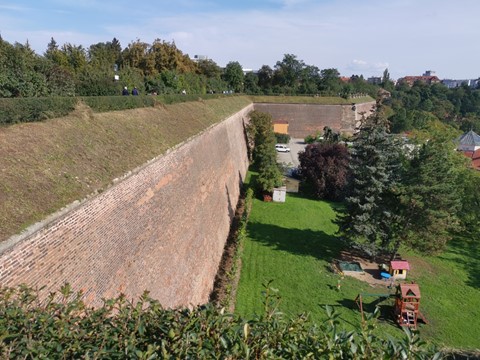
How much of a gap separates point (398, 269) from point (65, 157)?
1247cm

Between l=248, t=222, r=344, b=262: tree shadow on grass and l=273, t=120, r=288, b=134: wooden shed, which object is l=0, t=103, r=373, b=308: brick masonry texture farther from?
l=273, t=120, r=288, b=134: wooden shed

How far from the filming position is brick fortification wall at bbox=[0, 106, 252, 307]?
5098mm

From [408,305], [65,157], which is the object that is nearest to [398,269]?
[408,305]

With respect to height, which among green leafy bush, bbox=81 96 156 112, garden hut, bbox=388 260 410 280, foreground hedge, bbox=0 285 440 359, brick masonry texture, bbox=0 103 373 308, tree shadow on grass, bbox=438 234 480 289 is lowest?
tree shadow on grass, bbox=438 234 480 289

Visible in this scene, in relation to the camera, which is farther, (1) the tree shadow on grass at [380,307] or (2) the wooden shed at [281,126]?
(2) the wooden shed at [281,126]

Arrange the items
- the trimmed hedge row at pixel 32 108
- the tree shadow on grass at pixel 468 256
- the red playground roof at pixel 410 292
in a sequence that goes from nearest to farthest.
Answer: the trimmed hedge row at pixel 32 108 < the red playground roof at pixel 410 292 < the tree shadow on grass at pixel 468 256

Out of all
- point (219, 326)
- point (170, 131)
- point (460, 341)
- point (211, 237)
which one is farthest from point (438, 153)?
point (219, 326)

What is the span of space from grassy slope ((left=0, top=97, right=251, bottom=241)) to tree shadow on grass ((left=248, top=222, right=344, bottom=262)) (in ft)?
24.1

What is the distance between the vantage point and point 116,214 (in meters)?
7.01

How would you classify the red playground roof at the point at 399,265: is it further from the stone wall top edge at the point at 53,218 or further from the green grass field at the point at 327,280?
the stone wall top edge at the point at 53,218

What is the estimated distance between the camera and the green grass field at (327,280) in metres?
11.4

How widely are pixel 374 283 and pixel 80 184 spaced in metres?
11.6

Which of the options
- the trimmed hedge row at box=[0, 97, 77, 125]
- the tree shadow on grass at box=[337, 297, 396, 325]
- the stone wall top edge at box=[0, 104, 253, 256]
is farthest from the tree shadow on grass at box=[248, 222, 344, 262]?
the trimmed hedge row at box=[0, 97, 77, 125]

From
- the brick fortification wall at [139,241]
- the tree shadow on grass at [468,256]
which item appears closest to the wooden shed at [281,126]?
the tree shadow on grass at [468,256]
